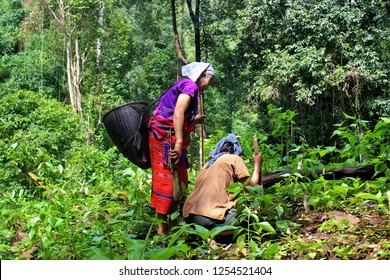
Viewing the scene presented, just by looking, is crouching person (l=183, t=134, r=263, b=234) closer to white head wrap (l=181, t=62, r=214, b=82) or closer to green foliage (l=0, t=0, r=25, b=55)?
white head wrap (l=181, t=62, r=214, b=82)

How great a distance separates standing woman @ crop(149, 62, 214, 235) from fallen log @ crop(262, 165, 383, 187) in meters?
0.62

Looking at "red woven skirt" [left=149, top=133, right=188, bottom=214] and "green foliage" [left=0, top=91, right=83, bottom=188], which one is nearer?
"red woven skirt" [left=149, top=133, right=188, bottom=214]

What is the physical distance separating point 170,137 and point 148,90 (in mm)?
13730

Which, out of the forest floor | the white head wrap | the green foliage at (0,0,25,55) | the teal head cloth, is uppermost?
the green foliage at (0,0,25,55)

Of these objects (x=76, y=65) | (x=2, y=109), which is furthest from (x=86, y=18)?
(x=2, y=109)

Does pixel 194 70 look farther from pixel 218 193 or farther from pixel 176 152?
pixel 218 193

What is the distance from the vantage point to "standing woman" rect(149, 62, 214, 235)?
9.26ft

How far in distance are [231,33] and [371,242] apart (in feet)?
36.9

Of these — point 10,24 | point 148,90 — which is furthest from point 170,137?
point 10,24

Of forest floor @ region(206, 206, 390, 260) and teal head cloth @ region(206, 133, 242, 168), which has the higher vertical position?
teal head cloth @ region(206, 133, 242, 168)

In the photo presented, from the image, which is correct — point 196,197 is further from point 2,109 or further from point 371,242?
point 2,109

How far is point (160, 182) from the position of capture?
9.48 feet

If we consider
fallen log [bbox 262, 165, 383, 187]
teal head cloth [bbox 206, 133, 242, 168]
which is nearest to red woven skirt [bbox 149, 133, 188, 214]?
teal head cloth [bbox 206, 133, 242, 168]

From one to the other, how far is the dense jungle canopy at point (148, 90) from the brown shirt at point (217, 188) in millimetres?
276
